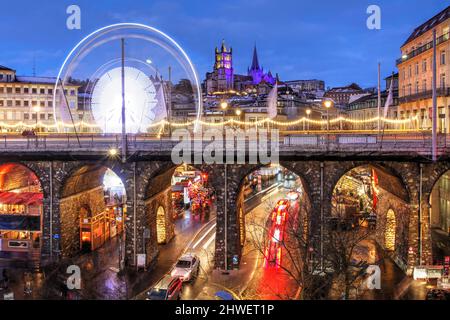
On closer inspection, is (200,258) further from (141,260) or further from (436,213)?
(436,213)

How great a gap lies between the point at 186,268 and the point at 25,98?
71.2 m

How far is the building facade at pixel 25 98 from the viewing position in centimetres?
8562

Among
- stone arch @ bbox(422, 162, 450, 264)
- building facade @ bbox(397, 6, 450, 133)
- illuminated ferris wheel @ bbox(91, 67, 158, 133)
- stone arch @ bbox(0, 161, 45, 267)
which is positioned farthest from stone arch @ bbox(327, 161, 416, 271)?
stone arch @ bbox(0, 161, 45, 267)

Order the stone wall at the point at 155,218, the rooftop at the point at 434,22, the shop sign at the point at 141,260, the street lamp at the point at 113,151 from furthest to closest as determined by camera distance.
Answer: the rooftop at the point at 434,22 < the stone wall at the point at 155,218 < the shop sign at the point at 141,260 < the street lamp at the point at 113,151

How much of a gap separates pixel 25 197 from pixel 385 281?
2655cm

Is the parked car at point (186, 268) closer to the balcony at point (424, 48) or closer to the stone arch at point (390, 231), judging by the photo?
the stone arch at point (390, 231)

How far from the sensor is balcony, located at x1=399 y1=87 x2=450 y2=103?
150 ft

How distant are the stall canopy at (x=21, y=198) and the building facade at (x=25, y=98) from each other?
52213mm

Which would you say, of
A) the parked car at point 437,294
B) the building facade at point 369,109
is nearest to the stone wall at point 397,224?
the parked car at point 437,294

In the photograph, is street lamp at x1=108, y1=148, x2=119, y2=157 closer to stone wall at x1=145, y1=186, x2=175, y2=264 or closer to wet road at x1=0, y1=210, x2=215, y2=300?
stone wall at x1=145, y1=186, x2=175, y2=264

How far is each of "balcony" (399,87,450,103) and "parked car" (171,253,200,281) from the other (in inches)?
1236

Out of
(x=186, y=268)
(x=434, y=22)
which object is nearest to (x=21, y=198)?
(x=186, y=268)
